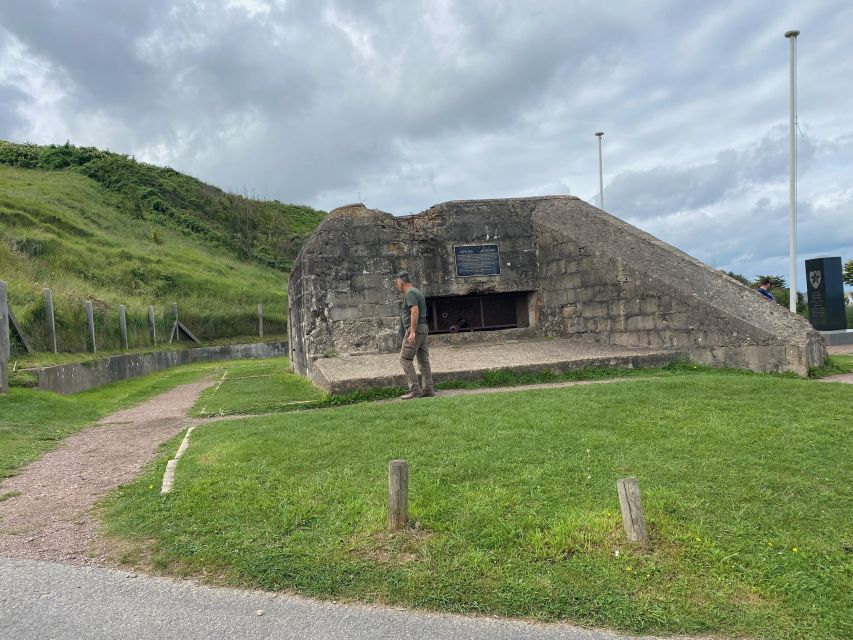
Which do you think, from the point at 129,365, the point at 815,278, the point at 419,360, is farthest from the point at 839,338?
the point at 129,365

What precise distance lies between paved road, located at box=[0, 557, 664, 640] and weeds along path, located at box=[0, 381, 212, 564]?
1.76 feet

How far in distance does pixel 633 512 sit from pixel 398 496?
1.42 m

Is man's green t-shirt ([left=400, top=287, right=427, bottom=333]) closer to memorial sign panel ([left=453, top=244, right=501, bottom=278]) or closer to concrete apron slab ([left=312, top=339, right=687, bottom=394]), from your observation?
concrete apron slab ([left=312, top=339, right=687, bottom=394])

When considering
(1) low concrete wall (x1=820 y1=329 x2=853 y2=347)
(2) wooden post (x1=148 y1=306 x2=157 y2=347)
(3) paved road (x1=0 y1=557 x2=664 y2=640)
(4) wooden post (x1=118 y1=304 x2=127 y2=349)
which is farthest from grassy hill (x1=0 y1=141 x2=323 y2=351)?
(1) low concrete wall (x1=820 y1=329 x2=853 y2=347)

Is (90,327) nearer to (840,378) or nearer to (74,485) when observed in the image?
(74,485)

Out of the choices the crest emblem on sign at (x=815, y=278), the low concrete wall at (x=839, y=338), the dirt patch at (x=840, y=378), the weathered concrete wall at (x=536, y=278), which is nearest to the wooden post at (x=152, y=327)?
the weathered concrete wall at (x=536, y=278)

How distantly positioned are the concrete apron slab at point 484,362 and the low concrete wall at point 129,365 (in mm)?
5551

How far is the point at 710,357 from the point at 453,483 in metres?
6.84

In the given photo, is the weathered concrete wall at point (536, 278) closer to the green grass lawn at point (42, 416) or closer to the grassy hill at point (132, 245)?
the green grass lawn at point (42, 416)

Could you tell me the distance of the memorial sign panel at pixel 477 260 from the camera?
1288cm

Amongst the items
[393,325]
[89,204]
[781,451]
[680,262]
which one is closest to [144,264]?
[89,204]

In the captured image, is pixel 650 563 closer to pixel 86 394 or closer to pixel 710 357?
pixel 710 357

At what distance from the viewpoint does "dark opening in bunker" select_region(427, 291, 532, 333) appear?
13328 millimetres

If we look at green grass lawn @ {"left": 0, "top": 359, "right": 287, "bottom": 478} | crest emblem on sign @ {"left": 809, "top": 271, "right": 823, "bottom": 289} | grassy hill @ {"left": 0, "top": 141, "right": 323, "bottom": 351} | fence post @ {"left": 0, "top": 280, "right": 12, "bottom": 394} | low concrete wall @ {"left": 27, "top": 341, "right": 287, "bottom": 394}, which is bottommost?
green grass lawn @ {"left": 0, "top": 359, "right": 287, "bottom": 478}
